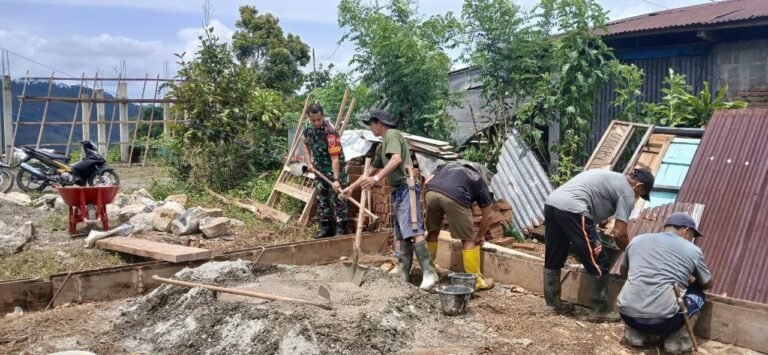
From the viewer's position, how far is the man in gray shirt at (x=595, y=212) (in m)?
4.84

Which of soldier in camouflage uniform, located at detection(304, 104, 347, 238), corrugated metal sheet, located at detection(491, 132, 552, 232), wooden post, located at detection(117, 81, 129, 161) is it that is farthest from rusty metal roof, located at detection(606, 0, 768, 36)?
wooden post, located at detection(117, 81, 129, 161)

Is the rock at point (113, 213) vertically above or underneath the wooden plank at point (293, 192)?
underneath

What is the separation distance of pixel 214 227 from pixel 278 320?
12.8 ft

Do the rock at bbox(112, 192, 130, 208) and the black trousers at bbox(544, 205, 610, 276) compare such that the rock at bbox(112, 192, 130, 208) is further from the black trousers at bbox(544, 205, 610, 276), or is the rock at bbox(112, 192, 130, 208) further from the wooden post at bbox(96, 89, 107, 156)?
the wooden post at bbox(96, 89, 107, 156)

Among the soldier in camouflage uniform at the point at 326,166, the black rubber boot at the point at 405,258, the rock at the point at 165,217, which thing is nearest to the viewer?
the black rubber boot at the point at 405,258

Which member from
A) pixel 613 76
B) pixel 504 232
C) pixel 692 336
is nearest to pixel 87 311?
pixel 692 336

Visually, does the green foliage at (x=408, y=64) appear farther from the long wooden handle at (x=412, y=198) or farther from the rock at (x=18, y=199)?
the rock at (x=18, y=199)

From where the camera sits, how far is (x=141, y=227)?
8.01 meters

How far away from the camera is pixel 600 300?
5012mm

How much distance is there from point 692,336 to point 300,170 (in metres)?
6.09

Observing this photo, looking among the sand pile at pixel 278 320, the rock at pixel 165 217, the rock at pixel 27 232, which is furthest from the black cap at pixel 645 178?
the rock at pixel 27 232

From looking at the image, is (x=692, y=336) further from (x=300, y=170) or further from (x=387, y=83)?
(x=387, y=83)

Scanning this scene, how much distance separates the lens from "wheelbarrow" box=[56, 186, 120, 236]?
24.1 feet

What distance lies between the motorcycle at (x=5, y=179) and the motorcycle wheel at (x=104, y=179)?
2001mm
